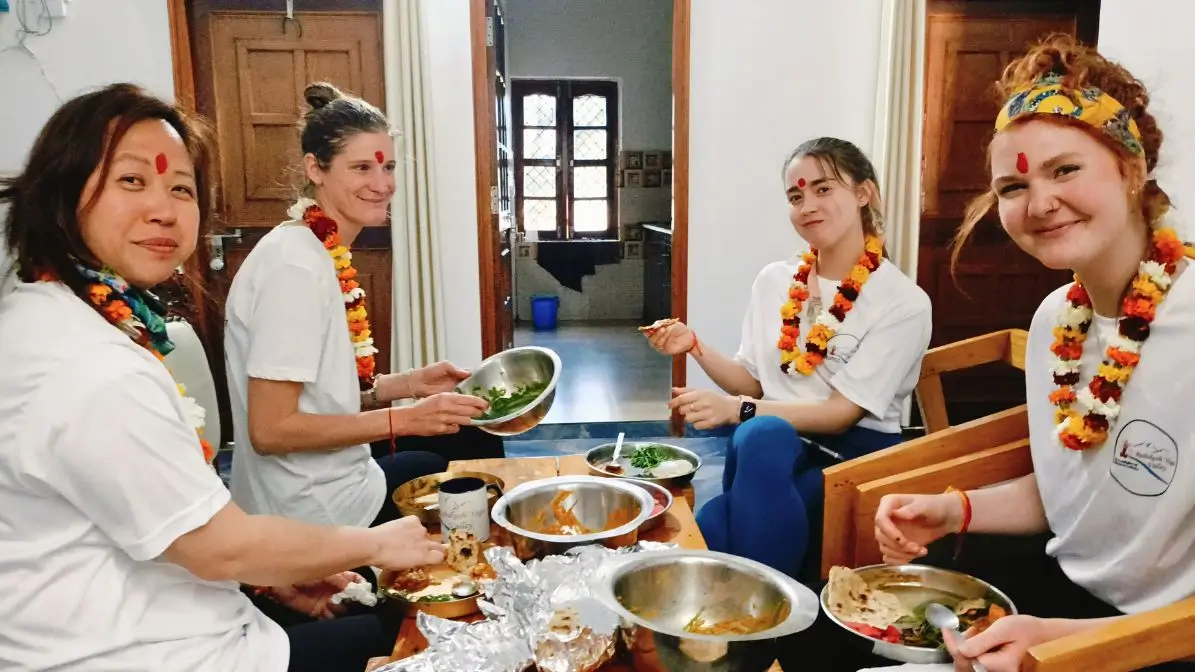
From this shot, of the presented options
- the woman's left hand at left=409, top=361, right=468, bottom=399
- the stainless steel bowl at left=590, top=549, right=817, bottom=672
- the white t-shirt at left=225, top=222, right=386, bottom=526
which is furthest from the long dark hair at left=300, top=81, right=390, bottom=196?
the stainless steel bowl at left=590, top=549, right=817, bottom=672

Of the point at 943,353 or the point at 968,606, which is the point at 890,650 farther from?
the point at 943,353

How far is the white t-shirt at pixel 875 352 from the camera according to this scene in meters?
1.94

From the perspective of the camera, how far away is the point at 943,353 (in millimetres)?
2100

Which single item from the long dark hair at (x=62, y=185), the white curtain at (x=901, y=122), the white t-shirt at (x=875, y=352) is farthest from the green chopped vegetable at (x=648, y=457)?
→ the white curtain at (x=901, y=122)

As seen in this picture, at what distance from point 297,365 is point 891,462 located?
4.03 ft

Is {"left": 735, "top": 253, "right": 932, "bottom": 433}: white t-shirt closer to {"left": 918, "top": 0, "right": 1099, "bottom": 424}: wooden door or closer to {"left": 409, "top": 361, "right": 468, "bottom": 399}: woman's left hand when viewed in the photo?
{"left": 409, "top": 361, "right": 468, "bottom": 399}: woman's left hand

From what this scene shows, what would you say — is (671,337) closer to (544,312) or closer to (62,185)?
(62,185)

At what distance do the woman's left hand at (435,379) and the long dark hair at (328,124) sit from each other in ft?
1.73

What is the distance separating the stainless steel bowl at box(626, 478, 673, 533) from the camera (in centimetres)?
144

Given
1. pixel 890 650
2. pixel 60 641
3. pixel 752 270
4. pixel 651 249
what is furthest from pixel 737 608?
pixel 651 249

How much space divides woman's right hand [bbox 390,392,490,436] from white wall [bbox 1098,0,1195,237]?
1.63m

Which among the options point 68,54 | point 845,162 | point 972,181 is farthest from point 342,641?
point 972,181

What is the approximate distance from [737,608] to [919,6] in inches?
135

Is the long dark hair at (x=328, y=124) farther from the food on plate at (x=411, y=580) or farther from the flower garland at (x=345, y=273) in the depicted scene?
the food on plate at (x=411, y=580)
